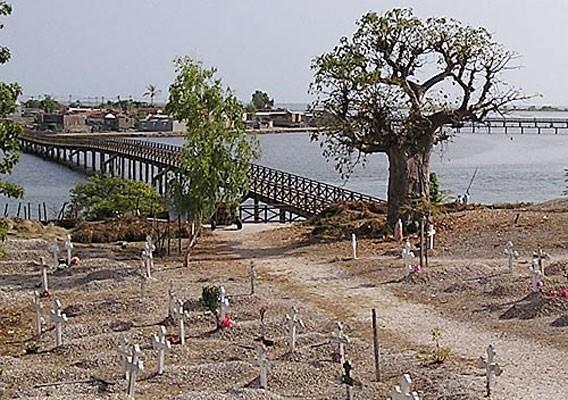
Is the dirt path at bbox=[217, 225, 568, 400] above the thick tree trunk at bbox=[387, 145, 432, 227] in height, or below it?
below

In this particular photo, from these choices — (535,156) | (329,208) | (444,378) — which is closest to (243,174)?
(329,208)

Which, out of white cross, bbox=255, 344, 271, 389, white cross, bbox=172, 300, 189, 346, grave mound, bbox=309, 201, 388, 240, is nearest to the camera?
white cross, bbox=255, 344, 271, 389

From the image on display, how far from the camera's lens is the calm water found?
214 ft

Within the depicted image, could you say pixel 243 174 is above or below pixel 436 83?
below

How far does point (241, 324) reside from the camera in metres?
16.8

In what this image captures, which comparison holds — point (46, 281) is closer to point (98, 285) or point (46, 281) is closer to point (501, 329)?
point (98, 285)

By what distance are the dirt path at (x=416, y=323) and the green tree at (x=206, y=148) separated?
2397 mm

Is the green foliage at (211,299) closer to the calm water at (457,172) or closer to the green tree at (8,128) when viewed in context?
the green tree at (8,128)

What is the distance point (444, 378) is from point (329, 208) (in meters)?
22.1

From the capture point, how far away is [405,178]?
2997cm

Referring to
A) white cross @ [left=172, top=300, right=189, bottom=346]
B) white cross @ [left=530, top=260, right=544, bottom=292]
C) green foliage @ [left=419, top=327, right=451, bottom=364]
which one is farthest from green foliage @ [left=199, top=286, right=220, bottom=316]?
white cross @ [left=530, top=260, right=544, bottom=292]

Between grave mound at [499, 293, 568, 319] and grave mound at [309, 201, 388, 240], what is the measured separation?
11431 mm

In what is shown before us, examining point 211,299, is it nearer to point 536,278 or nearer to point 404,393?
point 536,278

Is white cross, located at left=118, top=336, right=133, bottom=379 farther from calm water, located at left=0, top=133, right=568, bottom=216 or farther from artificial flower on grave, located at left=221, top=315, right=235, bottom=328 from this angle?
calm water, located at left=0, top=133, right=568, bottom=216
